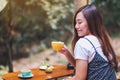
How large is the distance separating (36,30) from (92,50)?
5.75 metres

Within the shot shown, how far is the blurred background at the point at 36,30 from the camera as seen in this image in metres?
7.51

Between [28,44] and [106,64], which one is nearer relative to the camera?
[106,64]

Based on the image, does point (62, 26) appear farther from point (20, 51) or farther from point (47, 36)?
point (20, 51)

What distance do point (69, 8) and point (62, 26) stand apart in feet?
2.25

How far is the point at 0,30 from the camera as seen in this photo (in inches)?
299

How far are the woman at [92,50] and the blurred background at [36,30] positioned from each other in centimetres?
477

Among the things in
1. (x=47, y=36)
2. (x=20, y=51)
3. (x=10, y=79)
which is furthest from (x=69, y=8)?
(x=10, y=79)

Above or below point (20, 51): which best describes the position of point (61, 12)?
above

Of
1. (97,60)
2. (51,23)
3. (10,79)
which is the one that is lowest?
(10,79)

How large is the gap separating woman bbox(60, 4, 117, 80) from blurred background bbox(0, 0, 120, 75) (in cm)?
477

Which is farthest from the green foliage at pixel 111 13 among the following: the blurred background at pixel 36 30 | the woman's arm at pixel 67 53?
the woman's arm at pixel 67 53

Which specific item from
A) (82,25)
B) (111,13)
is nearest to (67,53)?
(82,25)

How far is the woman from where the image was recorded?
2385mm

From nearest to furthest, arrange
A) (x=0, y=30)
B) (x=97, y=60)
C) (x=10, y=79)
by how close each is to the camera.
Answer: (x=97, y=60) < (x=10, y=79) < (x=0, y=30)
